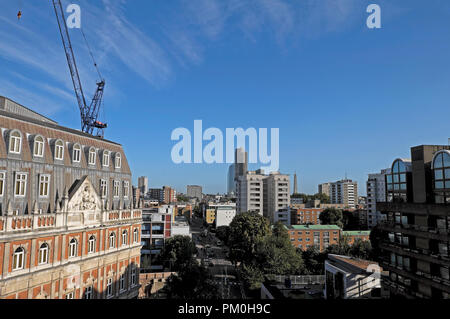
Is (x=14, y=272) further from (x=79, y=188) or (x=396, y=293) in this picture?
(x=396, y=293)

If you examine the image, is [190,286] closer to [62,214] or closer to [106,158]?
[62,214]

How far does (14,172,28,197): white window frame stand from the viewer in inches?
747

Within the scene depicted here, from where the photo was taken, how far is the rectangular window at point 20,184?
19047 mm

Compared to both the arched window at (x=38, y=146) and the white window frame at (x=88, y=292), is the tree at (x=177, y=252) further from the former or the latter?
the arched window at (x=38, y=146)

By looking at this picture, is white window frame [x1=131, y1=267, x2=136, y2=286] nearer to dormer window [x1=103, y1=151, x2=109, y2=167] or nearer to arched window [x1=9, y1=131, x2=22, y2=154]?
dormer window [x1=103, y1=151, x2=109, y2=167]

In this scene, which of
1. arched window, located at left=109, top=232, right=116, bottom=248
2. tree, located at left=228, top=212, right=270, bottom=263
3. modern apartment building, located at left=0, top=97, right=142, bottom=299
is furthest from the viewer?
tree, located at left=228, top=212, right=270, bottom=263

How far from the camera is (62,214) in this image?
2153cm

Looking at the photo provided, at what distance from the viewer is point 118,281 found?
26594 millimetres

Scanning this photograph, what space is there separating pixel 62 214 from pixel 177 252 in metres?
41.1

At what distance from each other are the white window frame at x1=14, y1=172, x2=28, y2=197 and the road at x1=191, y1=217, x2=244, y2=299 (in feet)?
113

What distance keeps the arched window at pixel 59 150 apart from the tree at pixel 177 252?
39.6 m

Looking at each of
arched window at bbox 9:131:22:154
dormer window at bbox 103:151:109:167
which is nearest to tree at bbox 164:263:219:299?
dormer window at bbox 103:151:109:167
